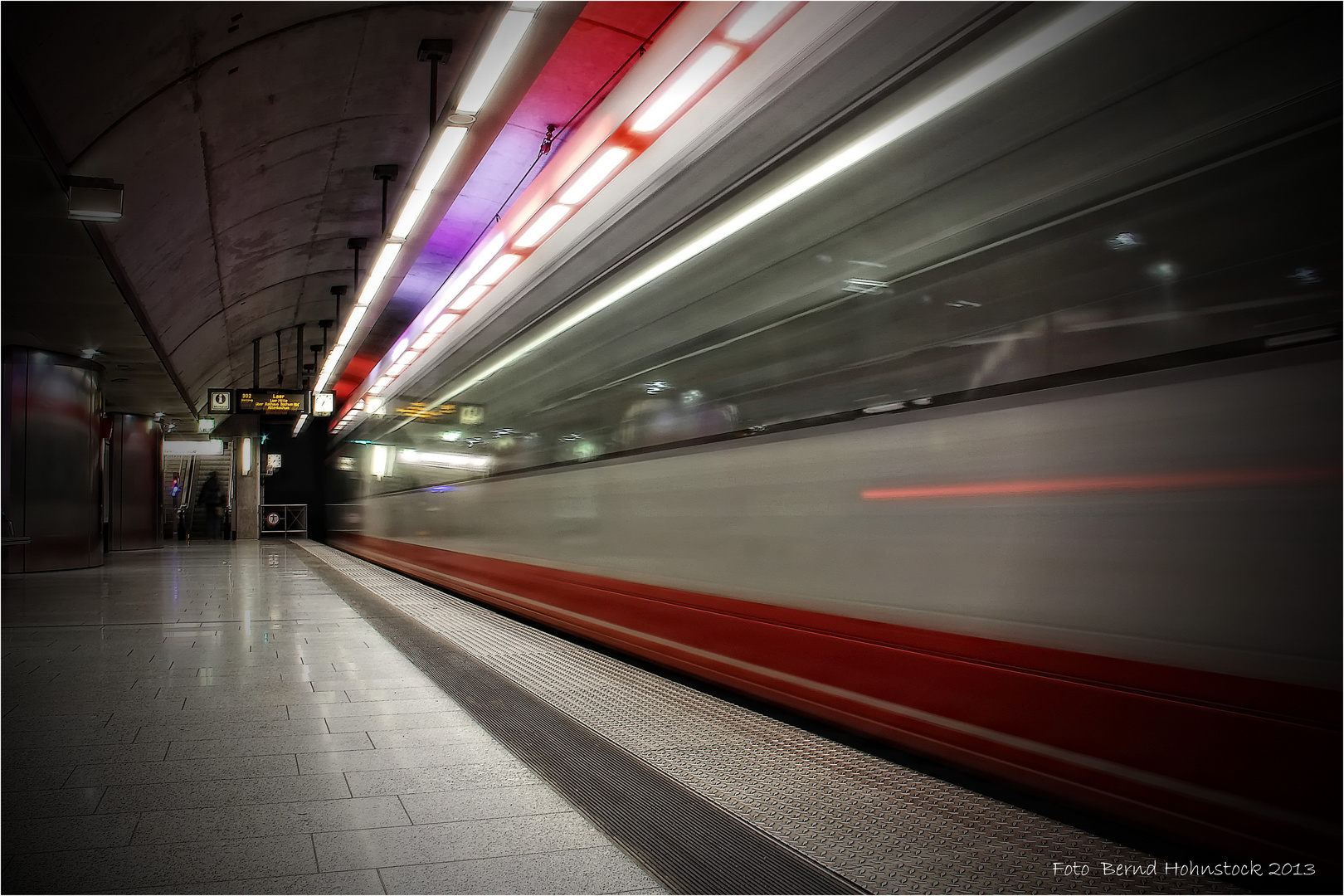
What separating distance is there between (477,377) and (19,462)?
9.56m

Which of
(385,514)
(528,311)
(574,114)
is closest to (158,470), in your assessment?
(385,514)

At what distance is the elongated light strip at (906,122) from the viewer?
2.00 metres

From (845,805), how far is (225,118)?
7.64 m

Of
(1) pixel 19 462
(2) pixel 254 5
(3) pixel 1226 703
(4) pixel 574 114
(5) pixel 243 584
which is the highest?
(4) pixel 574 114

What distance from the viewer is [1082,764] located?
6.19ft

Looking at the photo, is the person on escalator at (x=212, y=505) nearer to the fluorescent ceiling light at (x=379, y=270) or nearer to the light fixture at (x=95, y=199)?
the fluorescent ceiling light at (x=379, y=270)

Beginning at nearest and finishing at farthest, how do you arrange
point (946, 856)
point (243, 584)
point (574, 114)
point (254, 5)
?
point (946, 856)
point (254, 5)
point (574, 114)
point (243, 584)

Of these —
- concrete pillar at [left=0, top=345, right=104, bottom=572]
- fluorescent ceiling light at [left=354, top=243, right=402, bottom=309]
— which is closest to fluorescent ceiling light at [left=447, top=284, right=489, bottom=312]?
fluorescent ceiling light at [left=354, top=243, right=402, bottom=309]

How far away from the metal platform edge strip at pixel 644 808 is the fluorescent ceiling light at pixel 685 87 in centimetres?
250

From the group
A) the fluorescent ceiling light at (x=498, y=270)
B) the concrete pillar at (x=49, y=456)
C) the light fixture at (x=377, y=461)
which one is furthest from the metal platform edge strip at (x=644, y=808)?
the concrete pillar at (x=49, y=456)

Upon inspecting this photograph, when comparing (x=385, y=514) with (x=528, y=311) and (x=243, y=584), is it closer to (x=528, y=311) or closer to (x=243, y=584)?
(x=243, y=584)

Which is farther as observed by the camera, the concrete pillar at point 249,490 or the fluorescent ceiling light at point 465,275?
the concrete pillar at point 249,490

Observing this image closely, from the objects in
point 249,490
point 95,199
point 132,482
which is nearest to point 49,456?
point 95,199

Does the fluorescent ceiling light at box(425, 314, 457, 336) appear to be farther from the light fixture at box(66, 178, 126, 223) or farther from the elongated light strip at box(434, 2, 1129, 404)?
the elongated light strip at box(434, 2, 1129, 404)
